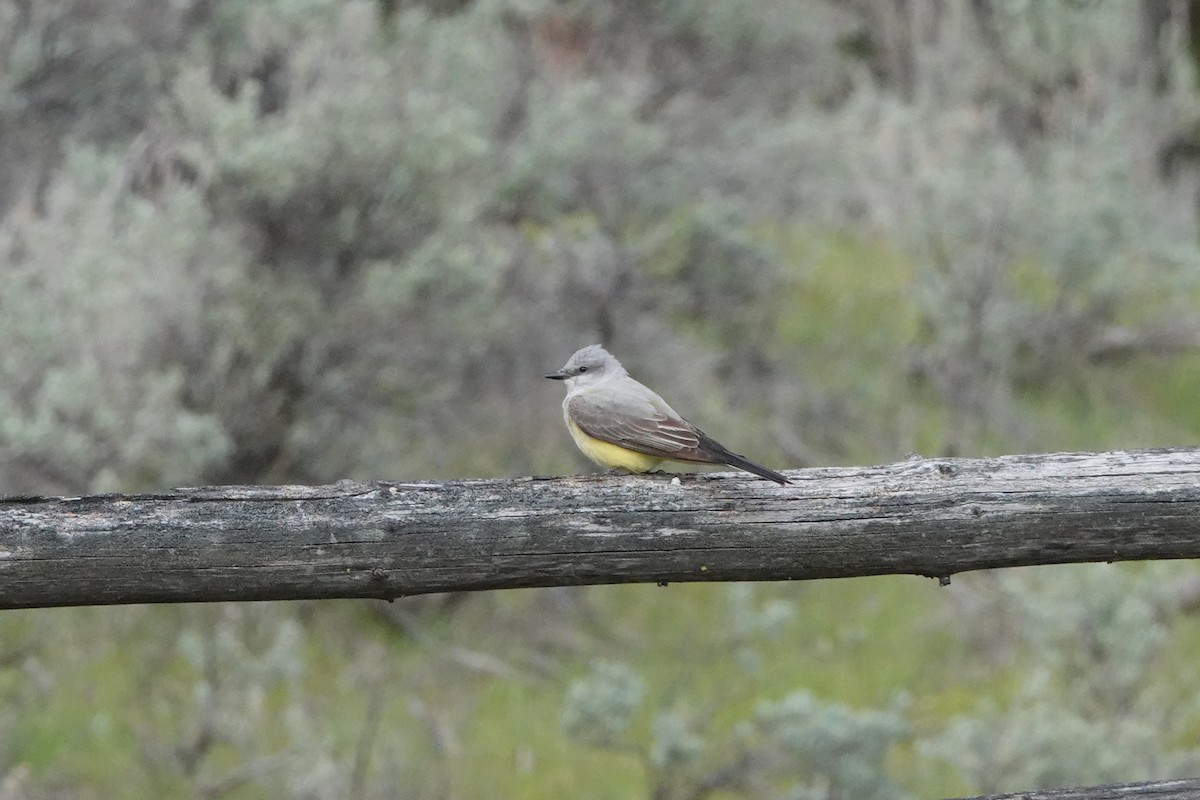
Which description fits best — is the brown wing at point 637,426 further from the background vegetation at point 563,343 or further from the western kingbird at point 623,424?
the background vegetation at point 563,343

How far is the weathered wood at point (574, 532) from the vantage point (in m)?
2.72

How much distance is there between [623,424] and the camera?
4.09 meters

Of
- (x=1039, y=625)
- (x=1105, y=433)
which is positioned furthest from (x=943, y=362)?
(x=1039, y=625)

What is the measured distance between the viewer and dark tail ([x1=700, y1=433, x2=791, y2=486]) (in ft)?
9.65

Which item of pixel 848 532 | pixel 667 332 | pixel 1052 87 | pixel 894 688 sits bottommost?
pixel 894 688

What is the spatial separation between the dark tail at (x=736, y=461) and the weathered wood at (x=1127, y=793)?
72cm

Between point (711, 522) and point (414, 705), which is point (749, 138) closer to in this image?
point (414, 705)

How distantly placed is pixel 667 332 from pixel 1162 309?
4588 millimetres

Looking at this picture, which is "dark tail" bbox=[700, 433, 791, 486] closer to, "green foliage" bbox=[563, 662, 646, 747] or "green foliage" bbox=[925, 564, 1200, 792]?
"green foliage" bbox=[563, 662, 646, 747]

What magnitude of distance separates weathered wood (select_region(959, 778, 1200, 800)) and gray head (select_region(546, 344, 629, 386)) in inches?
89.2

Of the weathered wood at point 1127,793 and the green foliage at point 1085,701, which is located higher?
the weathered wood at point 1127,793

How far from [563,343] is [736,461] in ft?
17.4

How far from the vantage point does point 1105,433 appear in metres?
9.80

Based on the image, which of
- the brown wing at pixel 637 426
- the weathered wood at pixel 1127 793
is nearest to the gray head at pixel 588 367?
the brown wing at pixel 637 426
